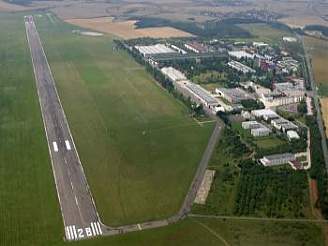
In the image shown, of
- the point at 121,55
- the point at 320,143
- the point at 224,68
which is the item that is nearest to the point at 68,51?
the point at 121,55

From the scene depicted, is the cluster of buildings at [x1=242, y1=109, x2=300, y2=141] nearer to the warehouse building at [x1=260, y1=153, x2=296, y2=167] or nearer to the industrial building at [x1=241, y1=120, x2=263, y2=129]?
the industrial building at [x1=241, y1=120, x2=263, y2=129]

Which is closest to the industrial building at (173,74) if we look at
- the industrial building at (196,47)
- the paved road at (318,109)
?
the industrial building at (196,47)

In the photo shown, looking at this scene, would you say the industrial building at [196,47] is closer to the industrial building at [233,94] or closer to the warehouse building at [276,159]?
the industrial building at [233,94]

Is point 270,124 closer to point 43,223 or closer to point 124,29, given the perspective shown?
point 43,223

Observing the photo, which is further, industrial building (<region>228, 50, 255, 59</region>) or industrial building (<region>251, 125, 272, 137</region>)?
industrial building (<region>228, 50, 255, 59</region>)

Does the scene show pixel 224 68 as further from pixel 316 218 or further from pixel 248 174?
pixel 316 218

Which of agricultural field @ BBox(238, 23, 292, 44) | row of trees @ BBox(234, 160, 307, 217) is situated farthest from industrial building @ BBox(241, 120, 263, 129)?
agricultural field @ BBox(238, 23, 292, 44)

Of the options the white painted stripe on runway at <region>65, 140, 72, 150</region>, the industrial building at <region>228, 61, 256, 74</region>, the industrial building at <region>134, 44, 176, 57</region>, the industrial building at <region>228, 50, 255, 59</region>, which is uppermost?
the white painted stripe on runway at <region>65, 140, 72, 150</region>
